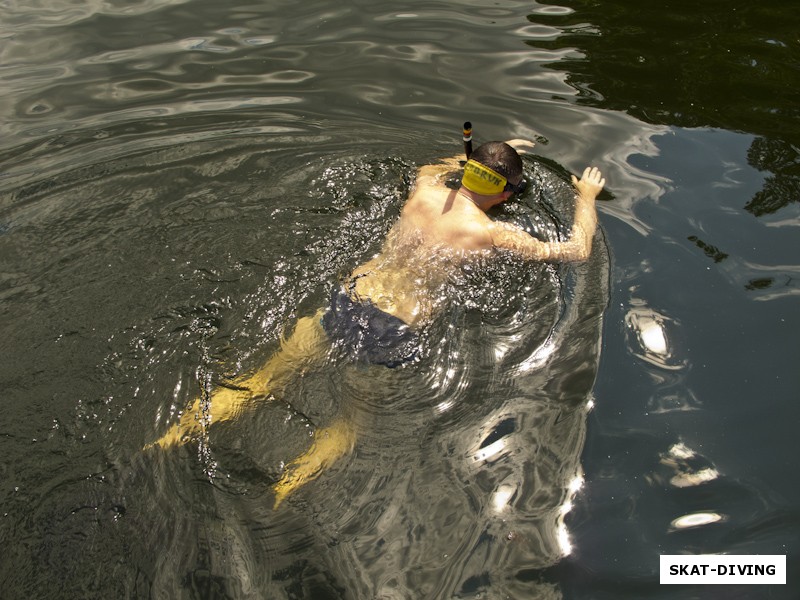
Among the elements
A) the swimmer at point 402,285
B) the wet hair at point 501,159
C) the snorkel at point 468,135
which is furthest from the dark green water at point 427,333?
the snorkel at point 468,135

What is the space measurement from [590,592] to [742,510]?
1003mm

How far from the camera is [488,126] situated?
622 cm

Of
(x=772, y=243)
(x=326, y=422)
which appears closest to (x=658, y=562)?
(x=326, y=422)

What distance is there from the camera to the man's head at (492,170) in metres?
4.79

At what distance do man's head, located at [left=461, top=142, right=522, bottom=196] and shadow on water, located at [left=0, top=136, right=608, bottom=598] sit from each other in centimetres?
43

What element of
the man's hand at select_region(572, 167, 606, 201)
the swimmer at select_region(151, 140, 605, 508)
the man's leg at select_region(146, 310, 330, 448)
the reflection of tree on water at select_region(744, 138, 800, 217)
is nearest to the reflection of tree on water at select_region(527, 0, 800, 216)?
the reflection of tree on water at select_region(744, 138, 800, 217)

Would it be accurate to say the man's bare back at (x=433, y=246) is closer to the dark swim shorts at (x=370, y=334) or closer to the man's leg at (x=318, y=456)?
the dark swim shorts at (x=370, y=334)

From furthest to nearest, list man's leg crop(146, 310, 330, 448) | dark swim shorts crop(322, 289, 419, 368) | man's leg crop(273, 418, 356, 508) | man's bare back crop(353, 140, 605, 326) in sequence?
1. man's bare back crop(353, 140, 605, 326)
2. dark swim shorts crop(322, 289, 419, 368)
3. man's leg crop(146, 310, 330, 448)
4. man's leg crop(273, 418, 356, 508)

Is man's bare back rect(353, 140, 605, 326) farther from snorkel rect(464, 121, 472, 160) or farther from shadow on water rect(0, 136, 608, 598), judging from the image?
snorkel rect(464, 121, 472, 160)

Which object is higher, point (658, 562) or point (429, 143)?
point (429, 143)

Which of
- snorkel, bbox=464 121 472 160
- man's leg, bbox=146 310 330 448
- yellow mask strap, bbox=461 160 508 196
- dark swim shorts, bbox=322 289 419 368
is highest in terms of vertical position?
snorkel, bbox=464 121 472 160

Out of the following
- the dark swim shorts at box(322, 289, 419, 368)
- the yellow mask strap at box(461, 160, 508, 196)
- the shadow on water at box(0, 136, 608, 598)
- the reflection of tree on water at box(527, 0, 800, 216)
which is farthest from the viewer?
the reflection of tree on water at box(527, 0, 800, 216)

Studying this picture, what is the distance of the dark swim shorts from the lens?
4.10 metres

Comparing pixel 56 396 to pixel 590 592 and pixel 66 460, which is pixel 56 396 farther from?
pixel 590 592
